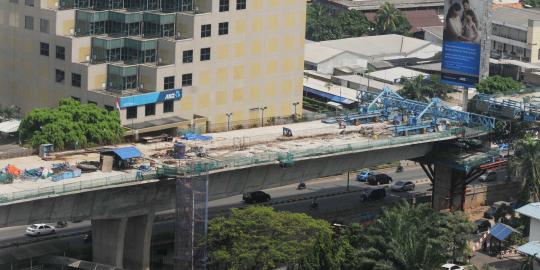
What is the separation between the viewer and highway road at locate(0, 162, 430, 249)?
103500 mm

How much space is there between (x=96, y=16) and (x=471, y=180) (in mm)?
37106

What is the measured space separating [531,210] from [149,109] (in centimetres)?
3703

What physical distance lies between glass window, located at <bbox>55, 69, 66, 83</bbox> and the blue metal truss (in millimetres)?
27504

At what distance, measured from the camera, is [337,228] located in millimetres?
97688

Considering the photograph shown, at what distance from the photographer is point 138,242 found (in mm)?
97312

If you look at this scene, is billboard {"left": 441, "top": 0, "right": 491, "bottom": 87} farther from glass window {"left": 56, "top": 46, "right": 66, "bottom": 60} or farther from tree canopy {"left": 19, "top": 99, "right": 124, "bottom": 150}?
glass window {"left": 56, "top": 46, "right": 66, "bottom": 60}

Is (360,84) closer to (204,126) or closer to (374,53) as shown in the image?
(374,53)

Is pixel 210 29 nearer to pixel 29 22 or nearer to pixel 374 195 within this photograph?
pixel 29 22

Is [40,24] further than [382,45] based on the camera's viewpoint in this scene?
No

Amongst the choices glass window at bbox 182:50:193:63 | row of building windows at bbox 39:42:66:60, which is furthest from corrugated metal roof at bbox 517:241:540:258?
row of building windows at bbox 39:42:66:60

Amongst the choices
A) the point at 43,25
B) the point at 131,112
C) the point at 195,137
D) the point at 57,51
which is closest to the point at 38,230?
the point at 195,137

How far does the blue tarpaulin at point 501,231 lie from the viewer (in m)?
104

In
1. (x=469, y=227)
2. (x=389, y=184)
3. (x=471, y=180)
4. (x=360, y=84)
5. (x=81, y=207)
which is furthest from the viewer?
(x=360, y=84)

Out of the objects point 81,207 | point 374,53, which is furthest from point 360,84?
point 81,207
